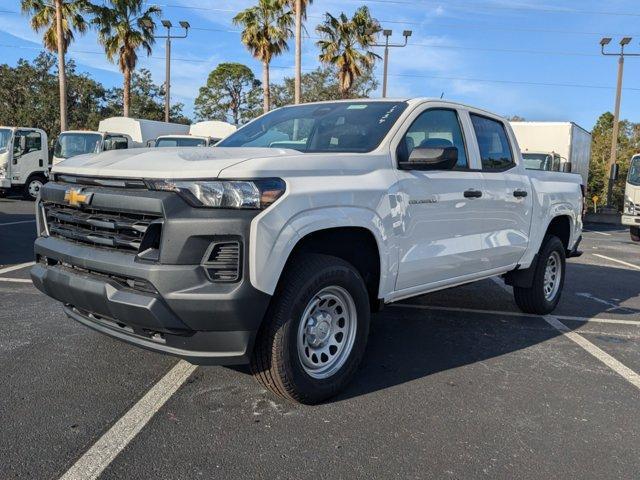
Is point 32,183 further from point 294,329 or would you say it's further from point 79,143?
point 294,329

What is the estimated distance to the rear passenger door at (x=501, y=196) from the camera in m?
4.86

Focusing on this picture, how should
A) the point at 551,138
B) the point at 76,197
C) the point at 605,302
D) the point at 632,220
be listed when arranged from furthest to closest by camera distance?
the point at 551,138, the point at 632,220, the point at 605,302, the point at 76,197

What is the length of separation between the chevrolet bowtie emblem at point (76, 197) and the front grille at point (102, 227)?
52 millimetres

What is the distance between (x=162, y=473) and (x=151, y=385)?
1.09 m

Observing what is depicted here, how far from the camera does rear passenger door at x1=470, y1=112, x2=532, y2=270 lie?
16.0 feet

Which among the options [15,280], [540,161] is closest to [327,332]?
[15,280]

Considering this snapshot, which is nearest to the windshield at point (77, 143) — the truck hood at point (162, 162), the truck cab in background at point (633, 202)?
the truck hood at point (162, 162)

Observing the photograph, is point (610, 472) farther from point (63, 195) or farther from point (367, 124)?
point (63, 195)

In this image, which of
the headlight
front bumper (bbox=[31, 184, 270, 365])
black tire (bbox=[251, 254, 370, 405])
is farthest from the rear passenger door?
front bumper (bbox=[31, 184, 270, 365])

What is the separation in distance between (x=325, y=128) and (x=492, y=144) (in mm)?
1722

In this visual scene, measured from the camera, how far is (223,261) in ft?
9.68

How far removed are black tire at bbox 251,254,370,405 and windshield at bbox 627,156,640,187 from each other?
15.3m

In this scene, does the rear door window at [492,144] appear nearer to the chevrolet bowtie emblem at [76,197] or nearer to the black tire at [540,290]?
the black tire at [540,290]

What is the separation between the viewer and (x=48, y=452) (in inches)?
113
